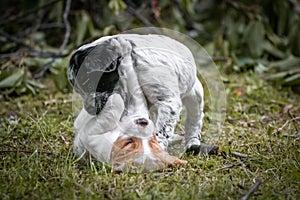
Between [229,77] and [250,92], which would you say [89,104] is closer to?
[250,92]

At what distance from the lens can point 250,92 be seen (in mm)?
3037

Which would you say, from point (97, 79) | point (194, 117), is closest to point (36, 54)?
point (194, 117)

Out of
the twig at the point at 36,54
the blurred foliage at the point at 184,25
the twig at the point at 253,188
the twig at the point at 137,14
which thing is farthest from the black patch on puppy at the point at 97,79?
the twig at the point at 137,14

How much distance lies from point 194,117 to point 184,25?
2451 mm

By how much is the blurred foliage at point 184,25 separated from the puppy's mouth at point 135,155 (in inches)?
73.9

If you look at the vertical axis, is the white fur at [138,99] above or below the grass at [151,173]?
above

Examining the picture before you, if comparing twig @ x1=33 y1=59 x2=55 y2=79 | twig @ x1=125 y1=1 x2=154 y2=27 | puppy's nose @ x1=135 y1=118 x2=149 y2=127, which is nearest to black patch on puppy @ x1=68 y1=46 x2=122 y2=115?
puppy's nose @ x1=135 y1=118 x2=149 y2=127

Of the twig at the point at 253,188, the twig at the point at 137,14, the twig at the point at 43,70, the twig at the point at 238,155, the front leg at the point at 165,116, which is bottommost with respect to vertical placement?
the twig at the point at 43,70

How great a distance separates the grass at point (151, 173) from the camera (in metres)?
1.49

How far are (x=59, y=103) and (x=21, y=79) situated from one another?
34cm

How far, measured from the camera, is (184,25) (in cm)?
427

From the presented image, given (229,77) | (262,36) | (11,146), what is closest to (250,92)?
(229,77)

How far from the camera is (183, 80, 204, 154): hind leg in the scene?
1.86 m

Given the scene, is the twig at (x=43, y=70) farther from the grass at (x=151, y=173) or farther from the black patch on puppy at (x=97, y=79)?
the black patch on puppy at (x=97, y=79)
